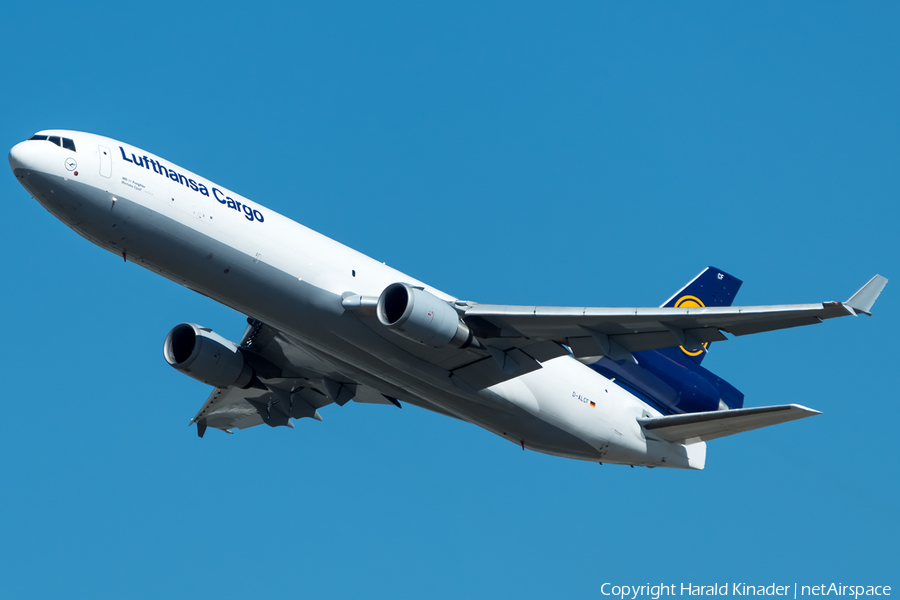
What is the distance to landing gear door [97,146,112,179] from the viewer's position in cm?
2309

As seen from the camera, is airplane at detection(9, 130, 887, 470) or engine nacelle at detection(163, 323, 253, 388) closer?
airplane at detection(9, 130, 887, 470)

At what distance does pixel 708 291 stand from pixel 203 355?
710 inches

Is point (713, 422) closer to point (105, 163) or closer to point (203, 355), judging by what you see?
point (203, 355)

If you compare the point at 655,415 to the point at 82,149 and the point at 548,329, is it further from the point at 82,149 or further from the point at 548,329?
the point at 82,149

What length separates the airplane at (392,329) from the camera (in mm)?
23109

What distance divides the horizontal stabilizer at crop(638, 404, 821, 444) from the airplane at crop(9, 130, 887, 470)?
6 centimetres

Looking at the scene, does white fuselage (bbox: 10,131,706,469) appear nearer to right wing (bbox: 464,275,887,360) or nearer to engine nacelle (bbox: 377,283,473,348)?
engine nacelle (bbox: 377,283,473,348)

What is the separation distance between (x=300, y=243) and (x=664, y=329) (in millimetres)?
9494

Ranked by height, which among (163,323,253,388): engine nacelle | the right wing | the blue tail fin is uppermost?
the blue tail fin

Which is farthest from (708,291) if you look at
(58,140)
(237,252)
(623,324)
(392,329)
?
(58,140)

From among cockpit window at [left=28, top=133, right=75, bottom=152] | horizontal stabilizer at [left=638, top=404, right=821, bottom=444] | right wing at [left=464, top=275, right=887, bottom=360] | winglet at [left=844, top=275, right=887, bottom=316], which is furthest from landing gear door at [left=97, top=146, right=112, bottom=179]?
horizontal stabilizer at [left=638, top=404, right=821, bottom=444]

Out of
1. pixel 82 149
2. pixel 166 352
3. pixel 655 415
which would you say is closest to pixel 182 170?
pixel 82 149

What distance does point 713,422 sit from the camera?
29.6 meters

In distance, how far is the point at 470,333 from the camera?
83.0 feet
